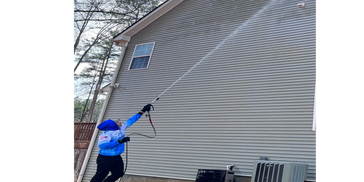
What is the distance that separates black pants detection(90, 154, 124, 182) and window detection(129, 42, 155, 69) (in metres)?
4.63

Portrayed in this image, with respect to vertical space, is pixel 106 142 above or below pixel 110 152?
above

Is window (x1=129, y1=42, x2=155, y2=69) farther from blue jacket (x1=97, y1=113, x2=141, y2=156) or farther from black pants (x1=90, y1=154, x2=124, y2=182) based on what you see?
black pants (x1=90, y1=154, x2=124, y2=182)

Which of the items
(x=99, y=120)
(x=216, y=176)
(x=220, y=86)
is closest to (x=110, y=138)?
(x=216, y=176)

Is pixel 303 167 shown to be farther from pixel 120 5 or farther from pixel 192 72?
pixel 120 5

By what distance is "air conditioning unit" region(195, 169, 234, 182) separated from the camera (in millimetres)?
8031

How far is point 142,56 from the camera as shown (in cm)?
1187

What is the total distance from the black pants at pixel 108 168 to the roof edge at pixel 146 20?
5385 mm

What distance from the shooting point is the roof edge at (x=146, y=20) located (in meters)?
11.5

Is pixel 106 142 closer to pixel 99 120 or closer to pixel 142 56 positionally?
pixel 99 120

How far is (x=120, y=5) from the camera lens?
20875 millimetres

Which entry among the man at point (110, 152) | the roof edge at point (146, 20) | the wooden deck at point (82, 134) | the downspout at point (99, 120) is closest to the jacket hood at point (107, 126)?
the man at point (110, 152)

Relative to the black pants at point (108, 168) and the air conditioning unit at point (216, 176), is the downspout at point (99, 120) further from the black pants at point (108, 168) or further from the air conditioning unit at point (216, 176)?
the air conditioning unit at point (216, 176)

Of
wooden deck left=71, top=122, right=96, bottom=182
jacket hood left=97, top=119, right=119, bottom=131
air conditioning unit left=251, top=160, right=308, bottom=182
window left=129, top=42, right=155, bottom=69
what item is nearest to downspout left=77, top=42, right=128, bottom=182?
window left=129, top=42, right=155, bottom=69

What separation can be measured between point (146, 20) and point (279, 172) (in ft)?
21.5
